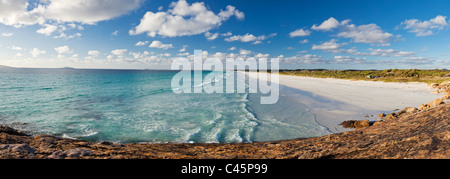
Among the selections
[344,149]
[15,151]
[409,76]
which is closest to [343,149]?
[344,149]

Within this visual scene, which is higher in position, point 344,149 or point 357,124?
point 344,149

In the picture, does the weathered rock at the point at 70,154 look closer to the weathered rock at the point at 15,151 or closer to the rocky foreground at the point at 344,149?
the rocky foreground at the point at 344,149

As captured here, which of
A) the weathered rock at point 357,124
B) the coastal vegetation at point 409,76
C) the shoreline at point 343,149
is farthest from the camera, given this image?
the coastal vegetation at point 409,76

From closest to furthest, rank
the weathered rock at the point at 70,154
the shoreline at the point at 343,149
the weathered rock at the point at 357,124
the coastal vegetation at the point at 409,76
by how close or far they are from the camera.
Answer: the shoreline at the point at 343,149
the weathered rock at the point at 70,154
the weathered rock at the point at 357,124
the coastal vegetation at the point at 409,76

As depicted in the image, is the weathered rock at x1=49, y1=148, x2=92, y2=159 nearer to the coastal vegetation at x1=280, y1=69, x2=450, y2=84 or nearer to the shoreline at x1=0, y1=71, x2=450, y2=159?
the shoreline at x1=0, y1=71, x2=450, y2=159

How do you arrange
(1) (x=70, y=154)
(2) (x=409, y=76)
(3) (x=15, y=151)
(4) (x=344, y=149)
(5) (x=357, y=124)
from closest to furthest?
(3) (x=15, y=151), (1) (x=70, y=154), (4) (x=344, y=149), (5) (x=357, y=124), (2) (x=409, y=76)

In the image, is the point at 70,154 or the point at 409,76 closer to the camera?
the point at 70,154

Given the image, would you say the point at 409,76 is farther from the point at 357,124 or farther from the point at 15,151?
the point at 15,151

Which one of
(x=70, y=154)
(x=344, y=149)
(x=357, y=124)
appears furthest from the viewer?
(x=357, y=124)

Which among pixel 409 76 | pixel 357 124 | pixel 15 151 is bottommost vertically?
pixel 357 124

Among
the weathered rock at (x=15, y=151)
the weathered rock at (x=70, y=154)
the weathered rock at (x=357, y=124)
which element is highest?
the weathered rock at (x=15, y=151)

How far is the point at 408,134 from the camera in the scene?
5.11 m

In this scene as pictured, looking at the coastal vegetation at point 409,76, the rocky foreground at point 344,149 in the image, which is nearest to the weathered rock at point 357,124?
the rocky foreground at point 344,149
